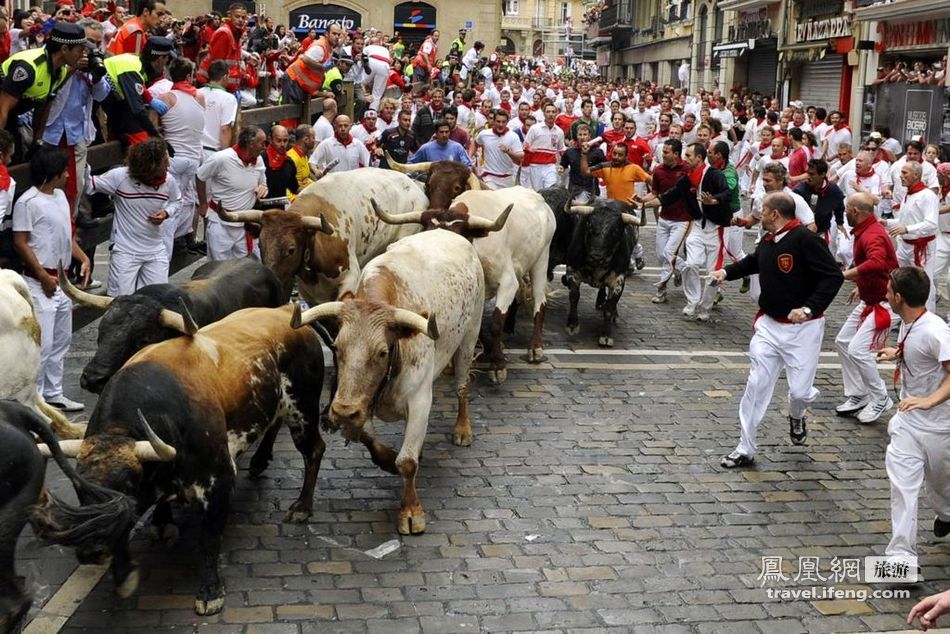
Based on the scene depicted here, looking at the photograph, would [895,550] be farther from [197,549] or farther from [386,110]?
[386,110]

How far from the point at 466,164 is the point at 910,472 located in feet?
25.4

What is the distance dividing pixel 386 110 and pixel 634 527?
11315 millimetres

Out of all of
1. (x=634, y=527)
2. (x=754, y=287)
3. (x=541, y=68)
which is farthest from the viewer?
(x=541, y=68)

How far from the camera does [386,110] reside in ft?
56.3

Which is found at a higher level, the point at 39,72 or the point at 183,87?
the point at 39,72

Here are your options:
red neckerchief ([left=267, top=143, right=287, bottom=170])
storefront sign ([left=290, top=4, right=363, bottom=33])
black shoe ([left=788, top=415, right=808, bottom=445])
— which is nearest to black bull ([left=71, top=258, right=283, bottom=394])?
red neckerchief ([left=267, top=143, right=287, bottom=170])

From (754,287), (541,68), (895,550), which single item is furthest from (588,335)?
(541,68)

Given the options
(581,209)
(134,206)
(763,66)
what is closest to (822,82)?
(763,66)

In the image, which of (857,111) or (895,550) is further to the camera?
(857,111)

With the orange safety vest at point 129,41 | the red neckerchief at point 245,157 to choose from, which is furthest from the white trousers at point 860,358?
the orange safety vest at point 129,41

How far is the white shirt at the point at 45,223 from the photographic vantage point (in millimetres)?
7918

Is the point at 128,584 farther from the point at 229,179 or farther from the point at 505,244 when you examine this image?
the point at 229,179

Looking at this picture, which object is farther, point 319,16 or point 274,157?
point 319,16

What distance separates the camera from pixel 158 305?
23.1 feet
